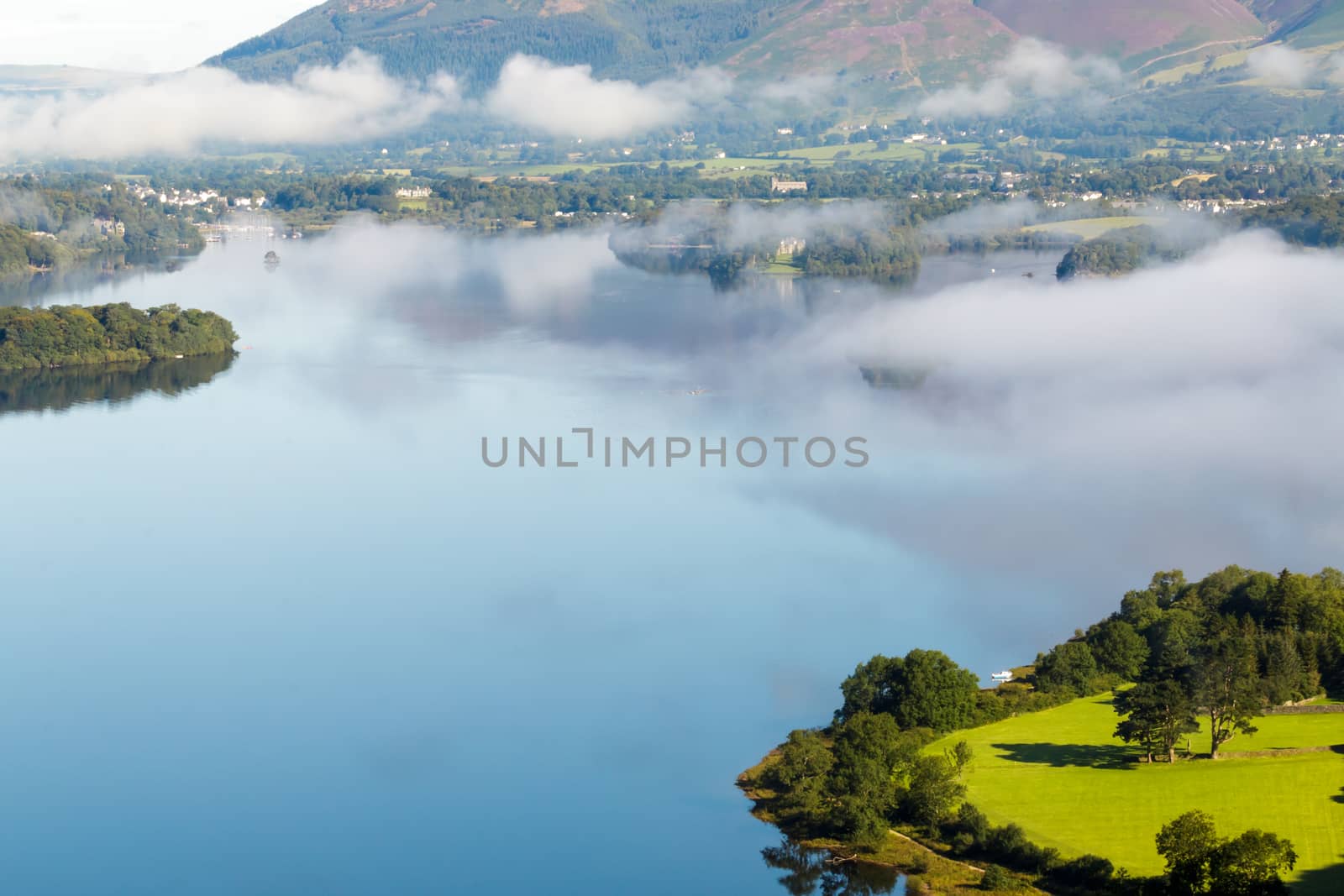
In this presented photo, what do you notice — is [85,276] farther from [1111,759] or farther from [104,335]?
[1111,759]

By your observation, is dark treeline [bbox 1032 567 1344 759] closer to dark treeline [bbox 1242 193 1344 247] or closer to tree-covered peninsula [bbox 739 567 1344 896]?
tree-covered peninsula [bbox 739 567 1344 896]

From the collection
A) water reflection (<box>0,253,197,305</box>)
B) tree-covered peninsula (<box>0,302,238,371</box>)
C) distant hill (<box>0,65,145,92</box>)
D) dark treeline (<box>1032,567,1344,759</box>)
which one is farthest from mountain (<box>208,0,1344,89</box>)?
dark treeline (<box>1032,567,1344,759</box>)

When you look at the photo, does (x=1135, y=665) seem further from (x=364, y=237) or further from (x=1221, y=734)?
(x=364, y=237)

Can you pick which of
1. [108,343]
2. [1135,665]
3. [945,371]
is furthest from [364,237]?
[1135,665]

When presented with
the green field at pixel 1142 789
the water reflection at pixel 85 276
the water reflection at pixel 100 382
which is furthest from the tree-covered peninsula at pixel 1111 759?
the water reflection at pixel 85 276

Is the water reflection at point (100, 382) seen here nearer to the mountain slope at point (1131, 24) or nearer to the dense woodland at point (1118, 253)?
the dense woodland at point (1118, 253)

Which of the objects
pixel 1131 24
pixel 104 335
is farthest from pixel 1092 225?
pixel 1131 24
